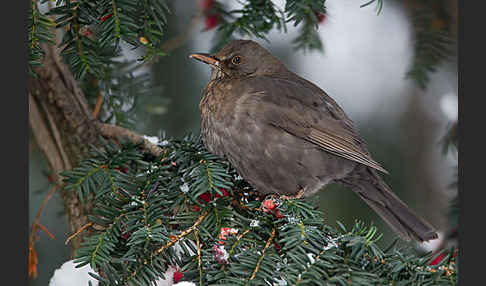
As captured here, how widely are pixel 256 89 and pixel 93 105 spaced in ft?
2.84

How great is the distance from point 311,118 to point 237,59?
1.66ft

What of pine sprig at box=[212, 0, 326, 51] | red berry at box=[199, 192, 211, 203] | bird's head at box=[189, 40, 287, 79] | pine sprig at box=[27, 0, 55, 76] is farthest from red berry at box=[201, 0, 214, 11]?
red berry at box=[199, 192, 211, 203]

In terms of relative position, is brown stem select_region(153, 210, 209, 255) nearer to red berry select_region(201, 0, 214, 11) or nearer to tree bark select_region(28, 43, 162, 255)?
tree bark select_region(28, 43, 162, 255)

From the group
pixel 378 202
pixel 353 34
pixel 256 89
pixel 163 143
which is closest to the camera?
pixel 163 143

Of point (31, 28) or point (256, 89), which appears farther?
point (256, 89)

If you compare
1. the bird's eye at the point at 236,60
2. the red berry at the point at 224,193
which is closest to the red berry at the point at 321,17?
the bird's eye at the point at 236,60

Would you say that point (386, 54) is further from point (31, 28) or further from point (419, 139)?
point (31, 28)

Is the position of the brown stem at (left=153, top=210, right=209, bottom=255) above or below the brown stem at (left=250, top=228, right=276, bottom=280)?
above

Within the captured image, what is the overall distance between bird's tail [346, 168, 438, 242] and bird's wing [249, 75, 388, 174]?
0.59 feet

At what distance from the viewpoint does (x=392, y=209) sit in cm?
253

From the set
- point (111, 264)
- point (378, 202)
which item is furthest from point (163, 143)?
point (378, 202)

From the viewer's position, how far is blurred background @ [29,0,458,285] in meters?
3.17

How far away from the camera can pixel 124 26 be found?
1725mm

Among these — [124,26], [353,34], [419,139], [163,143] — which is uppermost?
[124,26]
